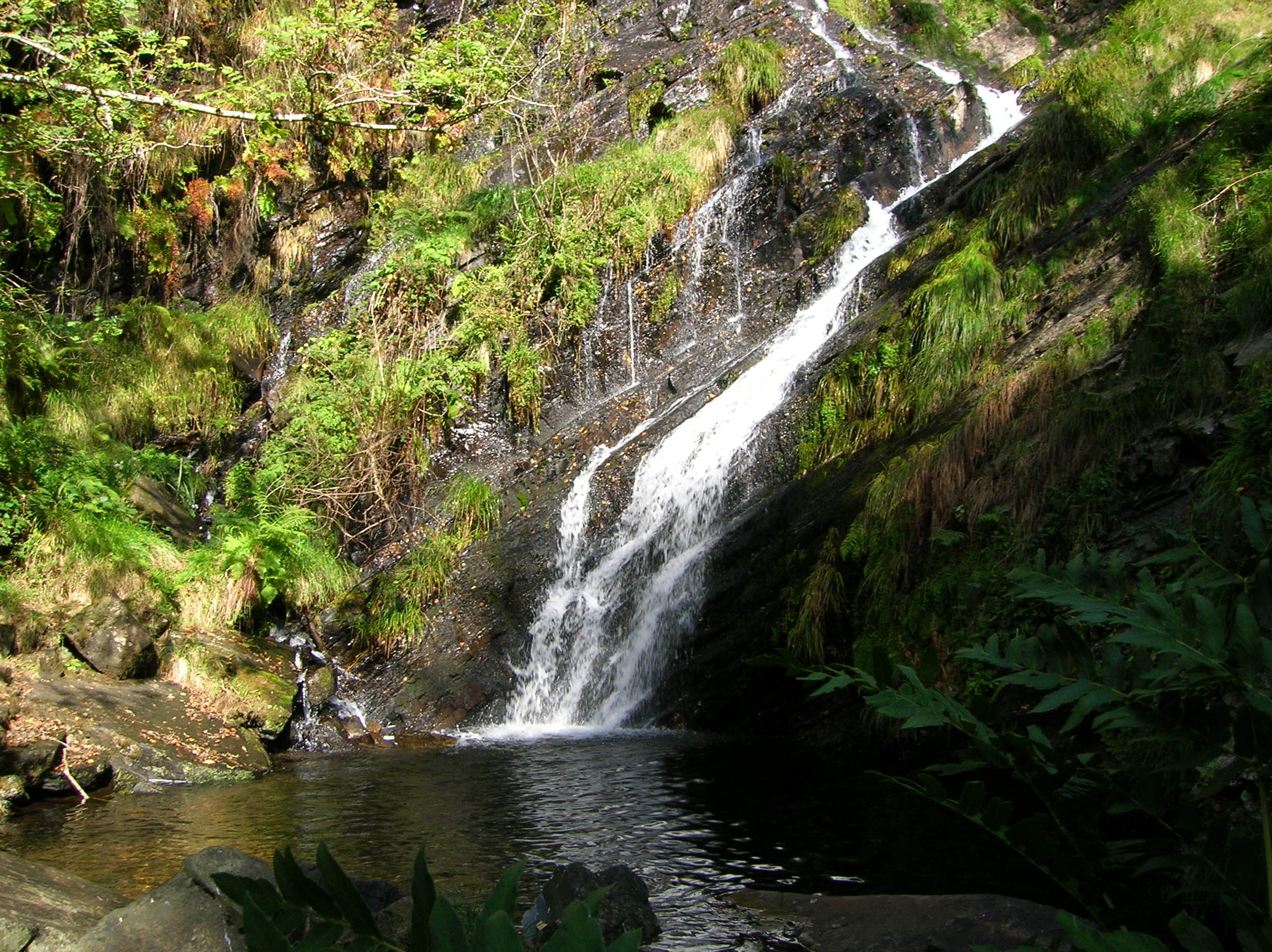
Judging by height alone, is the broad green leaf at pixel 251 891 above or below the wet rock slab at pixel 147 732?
above

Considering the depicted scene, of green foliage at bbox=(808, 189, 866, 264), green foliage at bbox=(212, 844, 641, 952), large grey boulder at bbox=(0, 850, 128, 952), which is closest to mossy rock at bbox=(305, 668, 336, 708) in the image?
large grey boulder at bbox=(0, 850, 128, 952)

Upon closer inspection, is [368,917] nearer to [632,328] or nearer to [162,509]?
[162,509]

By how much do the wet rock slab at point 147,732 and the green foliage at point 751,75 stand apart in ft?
36.8

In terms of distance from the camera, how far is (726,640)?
7.37 metres

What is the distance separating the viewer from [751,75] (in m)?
14.0

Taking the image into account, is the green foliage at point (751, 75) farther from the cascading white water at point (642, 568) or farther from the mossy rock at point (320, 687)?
the mossy rock at point (320, 687)

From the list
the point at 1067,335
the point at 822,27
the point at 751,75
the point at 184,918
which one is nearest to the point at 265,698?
the point at 184,918

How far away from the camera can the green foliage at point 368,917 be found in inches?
27.5

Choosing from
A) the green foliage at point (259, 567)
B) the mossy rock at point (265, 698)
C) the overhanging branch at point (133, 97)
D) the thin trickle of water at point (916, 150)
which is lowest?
the mossy rock at point (265, 698)

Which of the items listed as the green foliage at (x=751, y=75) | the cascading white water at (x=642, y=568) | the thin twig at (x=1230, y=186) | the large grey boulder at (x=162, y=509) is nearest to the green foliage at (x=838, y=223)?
the cascading white water at (x=642, y=568)

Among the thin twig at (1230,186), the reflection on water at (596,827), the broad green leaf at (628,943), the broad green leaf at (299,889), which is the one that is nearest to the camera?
the broad green leaf at (628,943)

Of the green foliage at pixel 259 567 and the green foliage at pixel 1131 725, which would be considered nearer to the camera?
the green foliage at pixel 1131 725

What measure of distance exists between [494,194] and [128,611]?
8547 mm

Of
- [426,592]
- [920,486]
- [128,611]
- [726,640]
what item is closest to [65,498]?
Result: [128,611]
